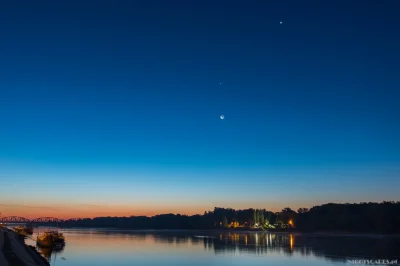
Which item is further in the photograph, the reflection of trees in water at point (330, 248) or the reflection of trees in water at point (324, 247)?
the reflection of trees in water at point (324, 247)

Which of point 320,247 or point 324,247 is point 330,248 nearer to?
point 324,247

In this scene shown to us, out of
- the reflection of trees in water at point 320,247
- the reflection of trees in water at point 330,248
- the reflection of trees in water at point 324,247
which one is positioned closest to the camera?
the reflection of trees in water at point 330,248

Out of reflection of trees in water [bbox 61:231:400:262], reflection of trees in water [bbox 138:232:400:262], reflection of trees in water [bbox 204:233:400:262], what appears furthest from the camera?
reflection of trees in water [bbox 61:231:400:262]

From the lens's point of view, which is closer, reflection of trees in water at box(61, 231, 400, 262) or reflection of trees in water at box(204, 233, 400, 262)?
reflection of trees in water at box(204, 233, 400, 262)

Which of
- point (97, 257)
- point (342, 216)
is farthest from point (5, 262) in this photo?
point (342, 216)

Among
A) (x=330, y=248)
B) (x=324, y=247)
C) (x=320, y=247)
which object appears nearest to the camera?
(x=330, y=248)

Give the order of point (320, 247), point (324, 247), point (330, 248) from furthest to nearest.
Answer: point (320, 247) → point (324, 247) → point (330, 248)

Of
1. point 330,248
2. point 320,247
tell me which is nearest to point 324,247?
point 320,247

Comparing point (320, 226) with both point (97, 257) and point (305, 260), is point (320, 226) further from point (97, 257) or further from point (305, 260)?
point (97, 257)

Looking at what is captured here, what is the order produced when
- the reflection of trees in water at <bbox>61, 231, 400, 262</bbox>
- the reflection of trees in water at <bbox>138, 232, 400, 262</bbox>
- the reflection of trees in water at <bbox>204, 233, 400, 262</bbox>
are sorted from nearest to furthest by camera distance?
the reflection of trees in water at <bbox>204, 233, 400, 262</bbox>, the reflection of trees in water at <bbox>138, 232, 400, 262</bbox>, the reflection of trees in water at <bbox>61, 231, 400, 262</bbox>

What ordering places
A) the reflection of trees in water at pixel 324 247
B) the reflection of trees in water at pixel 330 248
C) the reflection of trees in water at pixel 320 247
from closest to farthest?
the reflection of trees in water at pixel 330 248, the reflection of trees in water at pixel 324 247, the reflection of trees in water at pixel 320 247

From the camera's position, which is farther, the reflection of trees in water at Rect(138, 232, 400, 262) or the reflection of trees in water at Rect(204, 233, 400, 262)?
the reflection of trees in water at Rect(138, 232, 400, 262)

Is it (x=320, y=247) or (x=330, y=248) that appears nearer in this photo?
(x=330, y=248)

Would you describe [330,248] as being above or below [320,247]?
above
